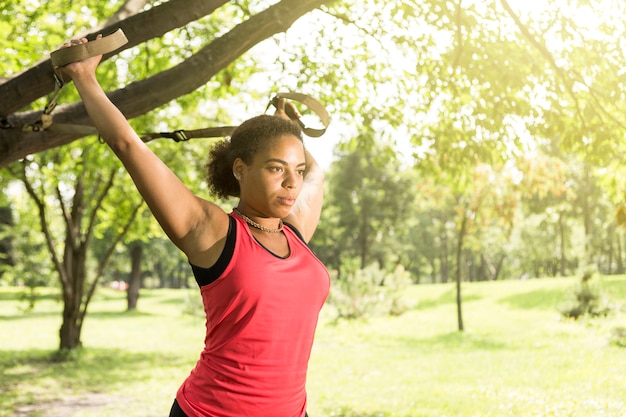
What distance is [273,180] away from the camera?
2285 mm

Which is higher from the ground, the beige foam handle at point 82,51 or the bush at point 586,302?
the beige foam handle at point 82,51

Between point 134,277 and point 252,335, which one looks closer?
point 252,335

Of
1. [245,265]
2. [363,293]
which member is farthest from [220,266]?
[363,293]

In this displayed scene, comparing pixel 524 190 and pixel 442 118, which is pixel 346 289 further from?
pixel 442 118

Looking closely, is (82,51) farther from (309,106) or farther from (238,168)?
(309,106)

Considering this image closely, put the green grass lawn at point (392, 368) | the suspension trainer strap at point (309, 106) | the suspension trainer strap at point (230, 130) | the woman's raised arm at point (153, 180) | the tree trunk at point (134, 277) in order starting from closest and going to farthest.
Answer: the woman's raised arm at point (153, 180)
the suspension trainer strap at point (230, 130)
the suspension trainer strap at point (309, 106)
the green grass lawn at point (392, 368)
the tree trunk at point (134, 277)

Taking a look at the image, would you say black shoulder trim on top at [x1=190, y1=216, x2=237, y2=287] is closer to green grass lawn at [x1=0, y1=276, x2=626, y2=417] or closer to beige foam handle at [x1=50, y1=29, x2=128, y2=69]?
beige foam handle at [x1=50, y1=29, x2=128, y2=69]

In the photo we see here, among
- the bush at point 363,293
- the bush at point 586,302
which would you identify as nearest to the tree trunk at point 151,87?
the bush at point 586,302

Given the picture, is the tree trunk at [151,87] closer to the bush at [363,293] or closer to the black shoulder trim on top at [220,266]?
the black shoulder trim on top at [220,266]

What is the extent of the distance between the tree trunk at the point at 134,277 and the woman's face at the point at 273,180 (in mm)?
32673

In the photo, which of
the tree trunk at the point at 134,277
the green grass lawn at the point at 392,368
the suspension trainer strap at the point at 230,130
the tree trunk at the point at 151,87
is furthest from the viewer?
the tree trunk at the point at 134,277

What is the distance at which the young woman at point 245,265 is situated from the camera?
77.3 inches

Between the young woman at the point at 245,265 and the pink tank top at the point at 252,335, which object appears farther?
the pink tank top at the point at 252,335

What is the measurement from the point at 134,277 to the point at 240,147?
3305 cm
